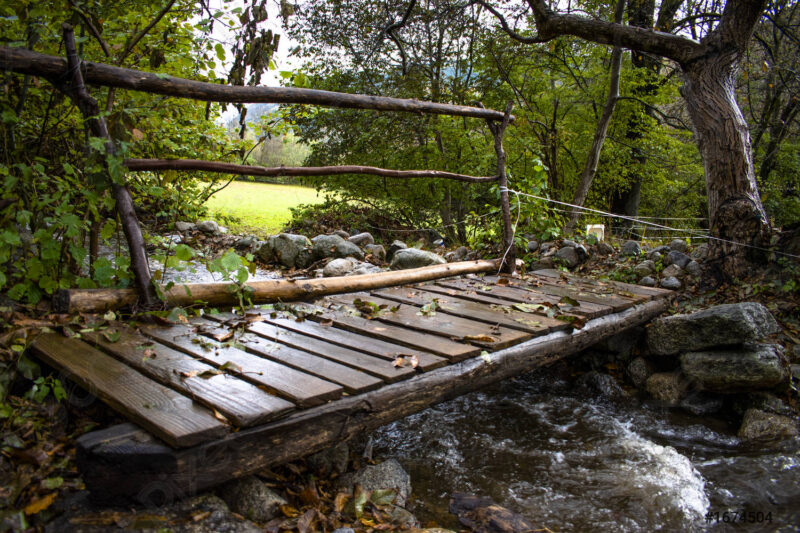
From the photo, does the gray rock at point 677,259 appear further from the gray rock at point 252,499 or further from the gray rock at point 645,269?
the gray rock at point 252,499

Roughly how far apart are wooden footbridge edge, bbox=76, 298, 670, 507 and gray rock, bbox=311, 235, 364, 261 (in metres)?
5.13

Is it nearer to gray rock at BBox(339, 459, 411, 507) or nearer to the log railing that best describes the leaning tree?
the log railing

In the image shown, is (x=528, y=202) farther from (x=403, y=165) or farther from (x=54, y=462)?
(x=54, y=462)

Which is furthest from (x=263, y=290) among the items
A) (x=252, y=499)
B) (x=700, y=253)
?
(x=700, y=253)

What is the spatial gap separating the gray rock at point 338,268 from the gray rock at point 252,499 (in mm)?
4354

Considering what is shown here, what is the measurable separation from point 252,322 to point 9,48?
1775 mm

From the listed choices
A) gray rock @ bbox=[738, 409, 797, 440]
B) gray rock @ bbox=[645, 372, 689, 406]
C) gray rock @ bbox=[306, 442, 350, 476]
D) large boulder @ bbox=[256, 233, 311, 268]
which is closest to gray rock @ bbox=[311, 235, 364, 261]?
large boulder @ bbox=[256, 233, 311, 268]

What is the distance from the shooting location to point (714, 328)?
392cm

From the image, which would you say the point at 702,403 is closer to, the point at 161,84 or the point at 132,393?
the point at 132,393

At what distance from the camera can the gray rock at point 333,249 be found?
776cm

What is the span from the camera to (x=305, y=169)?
3.37 meters

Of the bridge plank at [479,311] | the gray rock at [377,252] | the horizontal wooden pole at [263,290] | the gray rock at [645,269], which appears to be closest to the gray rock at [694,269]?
the gray rock at [645,269]

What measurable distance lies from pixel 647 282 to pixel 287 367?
4.36 m

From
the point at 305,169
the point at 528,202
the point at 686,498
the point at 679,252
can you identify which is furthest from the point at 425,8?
the point at 686,498
